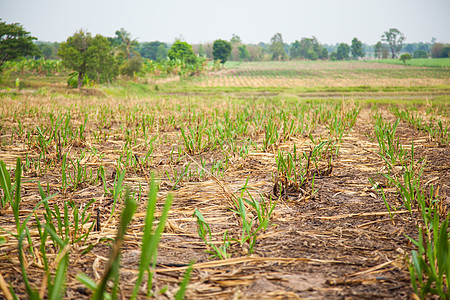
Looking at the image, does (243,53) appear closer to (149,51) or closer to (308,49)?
(308,49)

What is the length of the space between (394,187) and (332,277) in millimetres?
1315

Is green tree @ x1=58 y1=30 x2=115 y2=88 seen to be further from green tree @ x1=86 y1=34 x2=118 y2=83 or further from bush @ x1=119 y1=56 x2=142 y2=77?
bush @ x1=119 y1=56 x2=142 y2=77

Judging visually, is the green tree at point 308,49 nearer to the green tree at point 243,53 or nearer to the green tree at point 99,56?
the green tree at point 243,53

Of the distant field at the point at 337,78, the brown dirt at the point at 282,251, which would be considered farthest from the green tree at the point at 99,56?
the brown dirt at the point at 282,251

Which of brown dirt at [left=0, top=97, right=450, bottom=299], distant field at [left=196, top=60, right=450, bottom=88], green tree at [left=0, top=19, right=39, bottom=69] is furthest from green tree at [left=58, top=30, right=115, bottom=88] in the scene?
brown dirt at [left=0, top=97, right=450, bottom=299]

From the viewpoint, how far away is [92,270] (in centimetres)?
117

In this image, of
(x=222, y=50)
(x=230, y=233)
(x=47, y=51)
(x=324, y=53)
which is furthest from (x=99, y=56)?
(x=324, y=53)

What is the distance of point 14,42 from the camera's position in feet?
93.4

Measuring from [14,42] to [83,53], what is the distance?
35.4ft

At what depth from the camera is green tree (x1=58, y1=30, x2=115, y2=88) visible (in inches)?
882

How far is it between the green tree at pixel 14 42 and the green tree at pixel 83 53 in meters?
8.70

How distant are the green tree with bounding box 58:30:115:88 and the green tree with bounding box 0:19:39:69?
8.70 metres

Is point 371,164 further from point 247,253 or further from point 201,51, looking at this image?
point 201,51

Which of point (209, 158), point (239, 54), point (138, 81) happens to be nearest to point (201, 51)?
point (239, 54)
